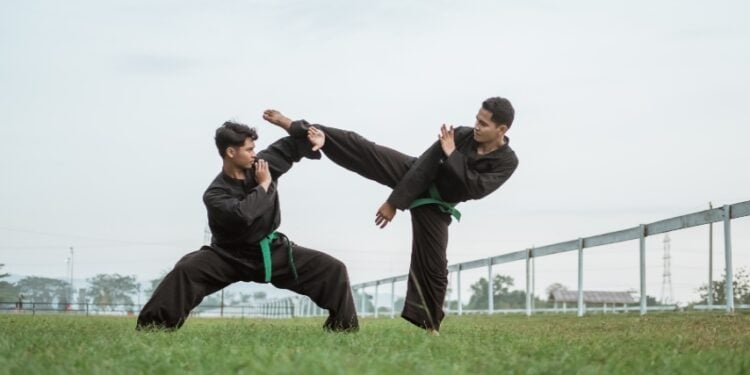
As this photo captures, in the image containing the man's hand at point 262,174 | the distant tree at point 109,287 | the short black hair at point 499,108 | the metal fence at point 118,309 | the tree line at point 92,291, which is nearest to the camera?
the man's hand at point 262,174

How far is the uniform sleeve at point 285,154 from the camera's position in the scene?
7.59 meters

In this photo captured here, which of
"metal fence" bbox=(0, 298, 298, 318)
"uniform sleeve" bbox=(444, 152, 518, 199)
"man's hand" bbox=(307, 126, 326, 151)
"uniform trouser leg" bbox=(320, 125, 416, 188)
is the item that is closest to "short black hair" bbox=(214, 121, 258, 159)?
"man's hand" bbox=(307, 126, 326, 151)

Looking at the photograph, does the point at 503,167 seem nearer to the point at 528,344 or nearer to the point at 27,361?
the point at 528,344

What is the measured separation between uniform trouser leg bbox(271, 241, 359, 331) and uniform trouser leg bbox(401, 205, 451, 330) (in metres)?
0.47

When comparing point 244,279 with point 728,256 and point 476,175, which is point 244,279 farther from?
point 728,256

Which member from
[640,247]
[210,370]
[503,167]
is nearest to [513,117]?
[503,167]

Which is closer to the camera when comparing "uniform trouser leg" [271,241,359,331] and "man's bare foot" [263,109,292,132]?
"uniform trouser leg" [271,241,359,331]

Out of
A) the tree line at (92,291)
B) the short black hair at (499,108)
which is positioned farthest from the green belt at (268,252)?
the tree line at (92,291)

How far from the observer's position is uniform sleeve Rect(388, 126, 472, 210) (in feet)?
24.8

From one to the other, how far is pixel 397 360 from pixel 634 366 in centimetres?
119

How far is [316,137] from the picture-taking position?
7.70m

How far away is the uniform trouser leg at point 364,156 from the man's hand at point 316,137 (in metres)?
0.08

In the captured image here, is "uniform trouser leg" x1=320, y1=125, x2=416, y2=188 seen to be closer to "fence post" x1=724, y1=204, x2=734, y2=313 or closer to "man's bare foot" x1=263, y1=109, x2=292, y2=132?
"man's bare foot" x1=263, y1=109, x2=292, y2=132

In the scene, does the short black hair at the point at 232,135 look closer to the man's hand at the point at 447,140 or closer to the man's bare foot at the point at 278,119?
the man's bare foot at the point at 278,119
